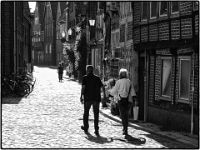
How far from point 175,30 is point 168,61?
1.18 m

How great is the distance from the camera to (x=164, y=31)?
14.0m

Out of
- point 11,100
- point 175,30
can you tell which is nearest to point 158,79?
point 175,30

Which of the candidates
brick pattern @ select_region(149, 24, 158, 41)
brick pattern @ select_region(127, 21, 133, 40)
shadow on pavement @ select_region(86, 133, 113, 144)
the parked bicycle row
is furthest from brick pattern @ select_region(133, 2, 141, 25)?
the parked bicycle row

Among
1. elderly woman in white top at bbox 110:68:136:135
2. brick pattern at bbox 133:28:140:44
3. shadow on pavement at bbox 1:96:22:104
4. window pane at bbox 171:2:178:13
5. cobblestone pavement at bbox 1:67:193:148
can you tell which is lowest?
shadow on pavement at bbox 1:96:22:104

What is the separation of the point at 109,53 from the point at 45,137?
11185 millimetres

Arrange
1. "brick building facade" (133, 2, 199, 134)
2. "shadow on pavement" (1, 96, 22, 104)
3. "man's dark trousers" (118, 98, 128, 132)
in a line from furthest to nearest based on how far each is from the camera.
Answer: "shadow on pavement" (1, 96, 22, 104), "brick building facade" (133, 2, 199, 134), "man's dark trousers" (118, 98, 128, 132)

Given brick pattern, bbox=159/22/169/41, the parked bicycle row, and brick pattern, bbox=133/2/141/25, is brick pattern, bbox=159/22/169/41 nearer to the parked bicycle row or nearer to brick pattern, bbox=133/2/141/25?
brick pattern, bbox=133/2/141/25

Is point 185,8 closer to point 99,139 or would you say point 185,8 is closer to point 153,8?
point 153,8

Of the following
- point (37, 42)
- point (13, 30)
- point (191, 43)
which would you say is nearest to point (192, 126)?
point (191, 43)

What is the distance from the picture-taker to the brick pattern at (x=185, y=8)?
12.4m

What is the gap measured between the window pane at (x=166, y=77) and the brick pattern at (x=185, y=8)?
5.83ft

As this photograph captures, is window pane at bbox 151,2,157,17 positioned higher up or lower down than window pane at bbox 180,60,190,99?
higher up

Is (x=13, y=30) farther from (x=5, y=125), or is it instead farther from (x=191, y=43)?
(x=191, y=43)

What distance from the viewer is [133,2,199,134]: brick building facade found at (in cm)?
1227
